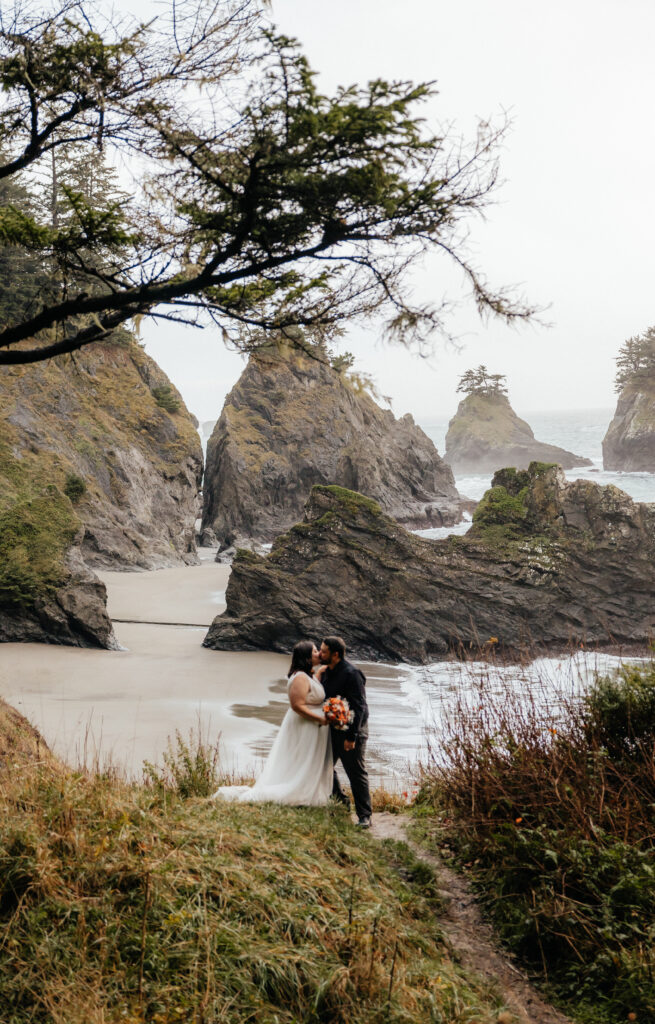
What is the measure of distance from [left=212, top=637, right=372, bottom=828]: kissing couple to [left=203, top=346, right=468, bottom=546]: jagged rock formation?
40.6 meters

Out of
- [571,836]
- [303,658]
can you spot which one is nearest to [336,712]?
[303,658]

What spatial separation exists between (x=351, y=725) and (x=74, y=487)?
80.5 ft

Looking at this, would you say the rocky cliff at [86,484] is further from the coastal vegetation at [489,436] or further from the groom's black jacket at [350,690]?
the coastal vegetation at [489,436]

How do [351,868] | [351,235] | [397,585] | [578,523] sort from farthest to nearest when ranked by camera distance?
[578,523], [397,585], [351,235], [351,868]

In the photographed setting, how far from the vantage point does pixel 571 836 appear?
5.02 metres

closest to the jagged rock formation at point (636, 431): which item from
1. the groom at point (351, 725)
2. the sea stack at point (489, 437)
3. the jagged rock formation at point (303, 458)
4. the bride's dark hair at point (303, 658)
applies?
the sea stack at point (489, 437)

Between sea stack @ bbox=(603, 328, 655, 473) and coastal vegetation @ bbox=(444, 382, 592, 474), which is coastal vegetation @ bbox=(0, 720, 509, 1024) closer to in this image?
sea stack @ bbox=(603, 328, 655, 473)

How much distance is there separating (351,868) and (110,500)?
30.6 metres

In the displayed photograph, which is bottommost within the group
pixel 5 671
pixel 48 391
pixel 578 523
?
pixel 5 671

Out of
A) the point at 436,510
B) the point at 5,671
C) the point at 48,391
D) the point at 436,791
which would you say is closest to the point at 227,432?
the point at 436,510

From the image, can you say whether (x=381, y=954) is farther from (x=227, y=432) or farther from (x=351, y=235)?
(x=227, y=432)

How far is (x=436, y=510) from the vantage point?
53969 mm

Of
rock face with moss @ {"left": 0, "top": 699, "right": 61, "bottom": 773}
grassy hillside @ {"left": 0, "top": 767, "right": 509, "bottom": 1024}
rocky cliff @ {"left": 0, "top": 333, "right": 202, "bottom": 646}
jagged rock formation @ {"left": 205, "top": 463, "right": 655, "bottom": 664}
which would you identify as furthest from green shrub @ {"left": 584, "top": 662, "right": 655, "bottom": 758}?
jagged rock formation @ {"left": 205, "top": 463, "right": 655, "bottom": 664}

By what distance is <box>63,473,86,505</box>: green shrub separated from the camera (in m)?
28.8
